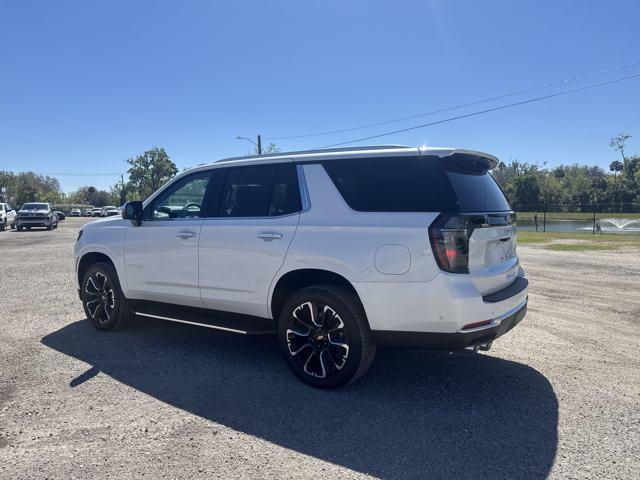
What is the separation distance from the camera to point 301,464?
9.11ft

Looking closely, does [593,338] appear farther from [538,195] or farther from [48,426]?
[538,195]

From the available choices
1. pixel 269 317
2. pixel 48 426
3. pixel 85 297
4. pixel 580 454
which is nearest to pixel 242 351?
pixel 269 317

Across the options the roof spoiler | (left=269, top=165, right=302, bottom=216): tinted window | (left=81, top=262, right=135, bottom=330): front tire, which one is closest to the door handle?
(left=269, top=165, right=302, bottom=216): tinted window

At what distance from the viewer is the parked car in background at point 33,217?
3001 centimetres

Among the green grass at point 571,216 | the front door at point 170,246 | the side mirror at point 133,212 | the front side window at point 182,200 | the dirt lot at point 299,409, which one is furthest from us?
the green grass at point 571,216

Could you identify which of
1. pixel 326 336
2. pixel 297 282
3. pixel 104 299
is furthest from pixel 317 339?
pixel 104 299

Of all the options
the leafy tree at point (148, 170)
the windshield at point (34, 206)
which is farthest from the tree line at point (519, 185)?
the windshield at point (34, 206)

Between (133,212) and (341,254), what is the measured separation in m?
2.74

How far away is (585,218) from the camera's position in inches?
1417

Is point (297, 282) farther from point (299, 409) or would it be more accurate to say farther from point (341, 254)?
point (299, 409)

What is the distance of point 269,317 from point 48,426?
1.86 meters

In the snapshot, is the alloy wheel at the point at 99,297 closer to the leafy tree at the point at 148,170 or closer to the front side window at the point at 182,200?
the front side window at the point at 182,200

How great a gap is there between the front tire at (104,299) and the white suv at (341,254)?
0.56m

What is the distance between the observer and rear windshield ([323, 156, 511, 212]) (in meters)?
3.43
